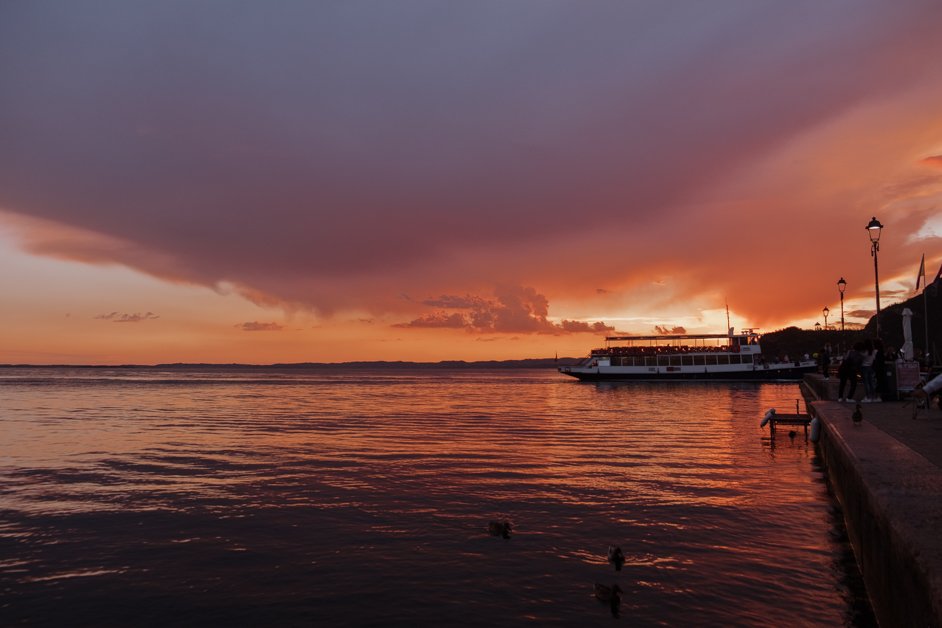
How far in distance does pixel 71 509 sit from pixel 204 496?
8.59 ft

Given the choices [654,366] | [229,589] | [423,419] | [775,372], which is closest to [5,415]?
[423,419]

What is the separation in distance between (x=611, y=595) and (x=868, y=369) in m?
17.3

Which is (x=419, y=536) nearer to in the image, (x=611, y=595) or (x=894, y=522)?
(x=611, y=595)

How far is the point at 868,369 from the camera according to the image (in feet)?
71.3

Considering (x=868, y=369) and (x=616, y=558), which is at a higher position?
(x=868, y=369)

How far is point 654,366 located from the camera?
3770 inches

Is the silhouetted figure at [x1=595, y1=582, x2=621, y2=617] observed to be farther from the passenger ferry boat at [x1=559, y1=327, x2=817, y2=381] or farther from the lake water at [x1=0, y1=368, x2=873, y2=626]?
the passenger ferry boat at [x1=559, y1=327, x2=817, y2=381]

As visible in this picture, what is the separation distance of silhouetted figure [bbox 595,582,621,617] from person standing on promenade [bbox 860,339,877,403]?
665 inches

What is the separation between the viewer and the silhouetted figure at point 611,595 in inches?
332

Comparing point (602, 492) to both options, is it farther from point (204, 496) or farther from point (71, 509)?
point (71, 509)

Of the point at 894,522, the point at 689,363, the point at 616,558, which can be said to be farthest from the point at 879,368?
the point at 689,363

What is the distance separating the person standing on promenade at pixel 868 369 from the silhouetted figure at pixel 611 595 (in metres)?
16.9

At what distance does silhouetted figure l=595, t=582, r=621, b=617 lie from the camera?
332 inches

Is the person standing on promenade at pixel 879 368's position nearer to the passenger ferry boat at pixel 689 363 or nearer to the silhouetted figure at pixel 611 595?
the silhouetted figure at pixel 611 595
